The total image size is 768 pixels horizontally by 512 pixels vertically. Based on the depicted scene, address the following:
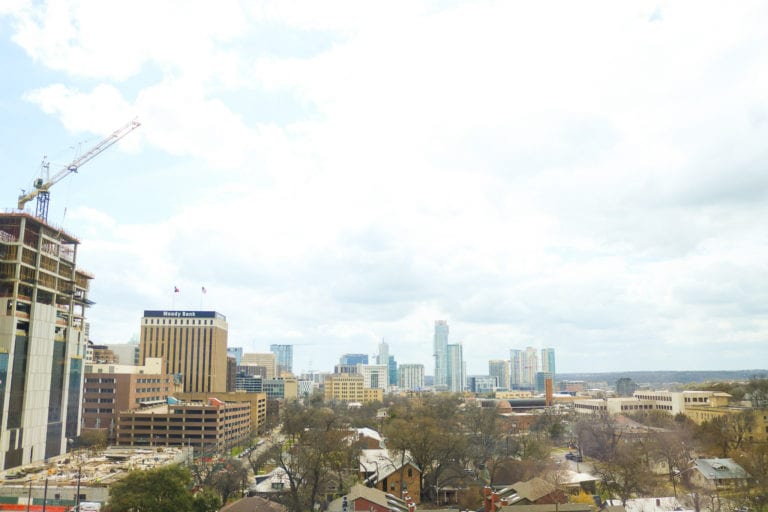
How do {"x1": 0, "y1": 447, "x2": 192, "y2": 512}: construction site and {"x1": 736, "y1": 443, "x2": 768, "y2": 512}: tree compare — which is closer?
{"x1": 736, "y1": 443, "x2": 768, "y2": 512}: tree

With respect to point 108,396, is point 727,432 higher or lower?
lower

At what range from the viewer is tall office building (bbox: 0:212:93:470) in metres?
84.3

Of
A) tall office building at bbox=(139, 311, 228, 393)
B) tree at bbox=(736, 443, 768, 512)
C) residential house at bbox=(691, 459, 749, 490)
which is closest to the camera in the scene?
tree at bbox=(736, 443, 768, 512)

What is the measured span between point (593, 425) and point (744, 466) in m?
30.6

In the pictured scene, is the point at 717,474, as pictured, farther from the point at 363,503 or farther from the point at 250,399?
the point at 250,399

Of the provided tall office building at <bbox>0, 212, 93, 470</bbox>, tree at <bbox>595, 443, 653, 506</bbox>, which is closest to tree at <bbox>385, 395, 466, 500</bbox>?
tree at <bbox>595, 443, 653, 506</bbox>

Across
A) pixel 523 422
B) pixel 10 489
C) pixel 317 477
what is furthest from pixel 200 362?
pixel 317 477

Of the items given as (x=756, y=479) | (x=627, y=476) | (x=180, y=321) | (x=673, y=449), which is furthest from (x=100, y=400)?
(x=756, y=479)

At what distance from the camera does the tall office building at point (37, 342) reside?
84.3 m

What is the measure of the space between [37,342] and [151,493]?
5701 centimetres

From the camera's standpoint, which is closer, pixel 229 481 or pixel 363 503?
pixel 363 503

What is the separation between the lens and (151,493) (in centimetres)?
4566

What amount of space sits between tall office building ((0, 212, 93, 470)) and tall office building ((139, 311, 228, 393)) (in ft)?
294

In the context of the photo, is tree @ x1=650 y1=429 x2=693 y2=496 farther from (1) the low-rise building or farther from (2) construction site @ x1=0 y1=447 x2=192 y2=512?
(1) the low-rise building
